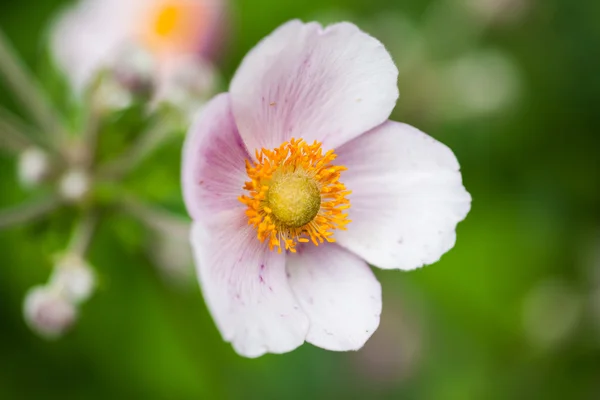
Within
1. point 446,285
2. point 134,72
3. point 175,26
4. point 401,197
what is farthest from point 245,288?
point 446,285

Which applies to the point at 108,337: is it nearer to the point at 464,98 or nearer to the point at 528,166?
the point at 464,98

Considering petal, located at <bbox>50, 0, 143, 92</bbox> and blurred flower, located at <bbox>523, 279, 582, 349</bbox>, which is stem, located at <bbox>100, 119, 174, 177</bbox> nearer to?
petal, located at <bbox>50, 0, 143, 92</bbox>

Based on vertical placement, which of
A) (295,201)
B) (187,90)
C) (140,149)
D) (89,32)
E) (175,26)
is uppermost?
(89,32)

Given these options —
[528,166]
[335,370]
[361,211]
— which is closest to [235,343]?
[361,211]

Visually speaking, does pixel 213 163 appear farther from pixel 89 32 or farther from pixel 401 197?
pixel 89 32

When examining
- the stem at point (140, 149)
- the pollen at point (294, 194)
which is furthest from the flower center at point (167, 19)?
the pollen at point (294, 194)

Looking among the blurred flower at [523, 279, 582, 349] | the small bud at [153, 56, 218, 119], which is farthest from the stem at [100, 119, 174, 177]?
the blurred flower at [523, 279, 582, 349]
